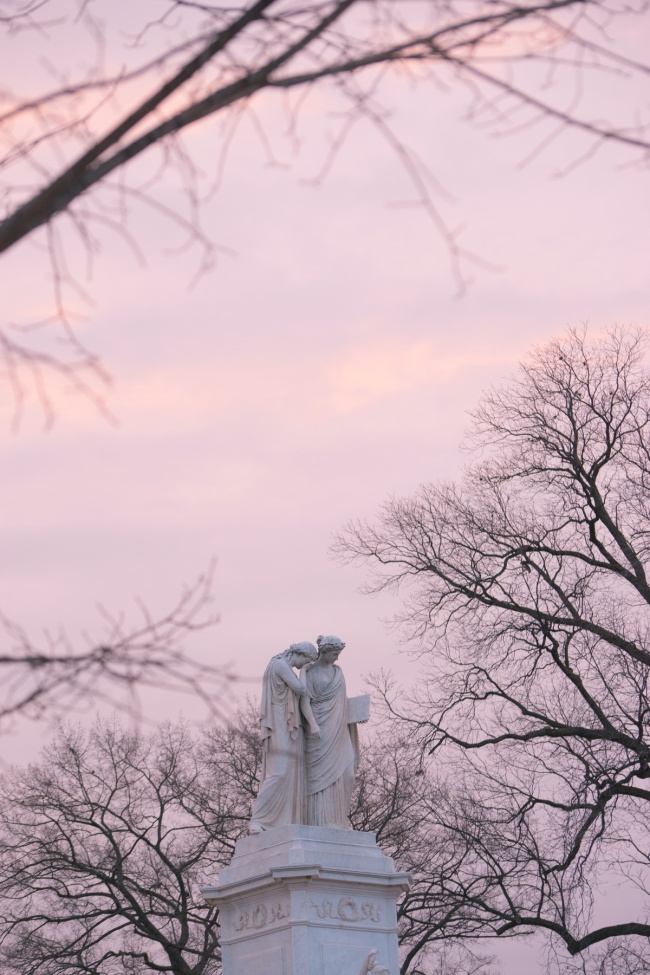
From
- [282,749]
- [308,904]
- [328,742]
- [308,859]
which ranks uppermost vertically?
[328,742]

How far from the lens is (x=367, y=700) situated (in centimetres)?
1355

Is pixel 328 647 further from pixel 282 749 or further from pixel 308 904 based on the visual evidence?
pixel 308 904

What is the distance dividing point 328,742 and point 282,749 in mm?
631

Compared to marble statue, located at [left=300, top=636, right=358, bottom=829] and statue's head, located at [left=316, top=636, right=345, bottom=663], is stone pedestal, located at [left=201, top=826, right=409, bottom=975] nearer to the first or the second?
marble statue, located at [left=300, top=636, right=358, bottom=829]

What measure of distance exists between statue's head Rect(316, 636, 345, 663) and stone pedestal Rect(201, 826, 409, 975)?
1702mm

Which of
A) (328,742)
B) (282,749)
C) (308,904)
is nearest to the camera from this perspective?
(308,904)

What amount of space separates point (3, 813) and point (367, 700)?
11169mm

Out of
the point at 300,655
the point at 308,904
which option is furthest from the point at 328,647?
the point at 308,904

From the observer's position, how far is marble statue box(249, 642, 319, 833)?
510 inches

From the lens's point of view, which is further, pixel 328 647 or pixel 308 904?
pixel 328 647

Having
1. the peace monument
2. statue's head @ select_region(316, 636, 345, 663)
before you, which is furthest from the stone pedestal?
statue's head @ select_region(316, 636, 345, 663)

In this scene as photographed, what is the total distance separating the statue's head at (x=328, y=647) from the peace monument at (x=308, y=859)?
12 mm

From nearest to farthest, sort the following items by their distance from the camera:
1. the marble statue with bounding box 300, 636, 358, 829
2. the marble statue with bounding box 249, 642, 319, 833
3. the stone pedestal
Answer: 1. the stone pedestal
2. the marble statue with bounding box 249, 642, 319, 833
3. the marble statue with bounding box 300, 636, 358, 829

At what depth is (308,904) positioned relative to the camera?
12.1 meters
